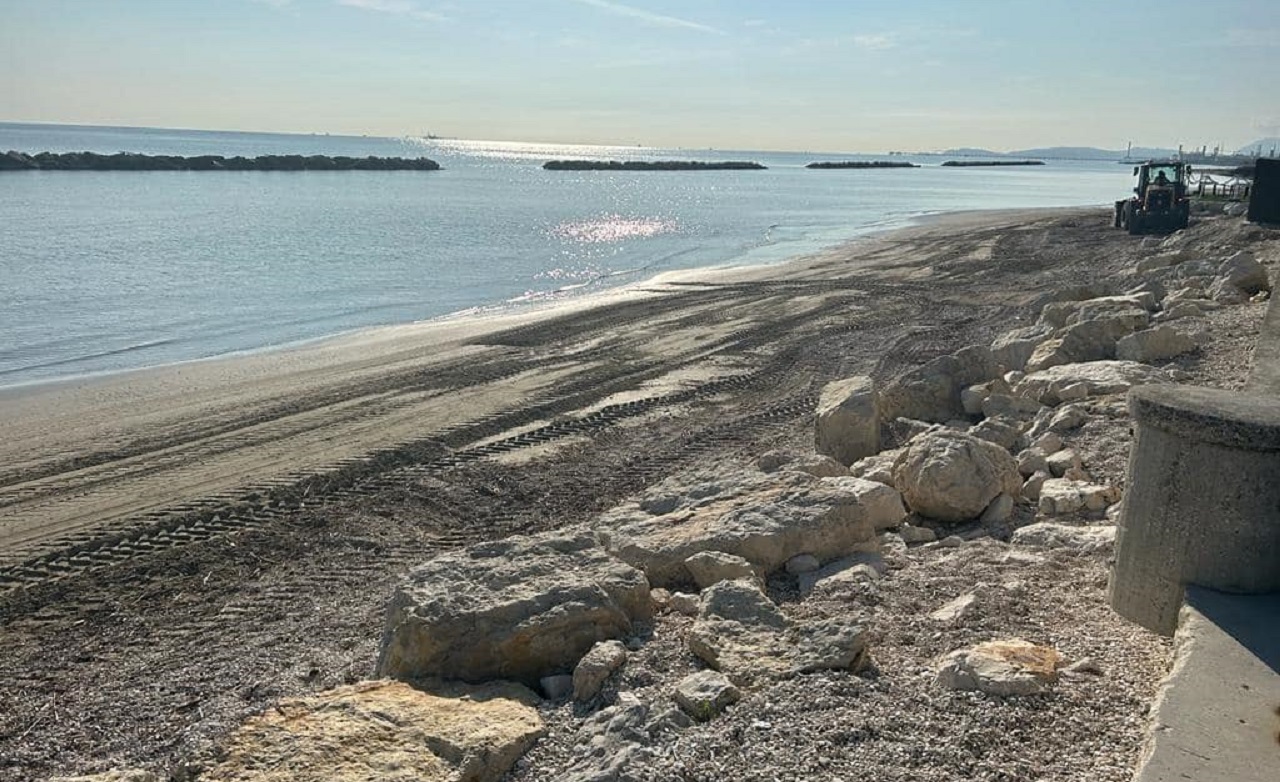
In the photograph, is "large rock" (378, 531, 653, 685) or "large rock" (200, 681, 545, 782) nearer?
"large rock" (200, 681, 545, 782)

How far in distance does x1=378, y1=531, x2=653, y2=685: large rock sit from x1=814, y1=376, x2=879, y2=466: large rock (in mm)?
4047

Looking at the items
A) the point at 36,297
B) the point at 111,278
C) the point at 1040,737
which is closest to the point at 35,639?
the point at 1040,737

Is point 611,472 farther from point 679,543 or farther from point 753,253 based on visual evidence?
point 753,253

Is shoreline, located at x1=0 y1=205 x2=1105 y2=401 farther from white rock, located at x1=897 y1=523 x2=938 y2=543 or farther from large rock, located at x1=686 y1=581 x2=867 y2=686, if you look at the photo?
large rock, located at x1=686 y1=581 x2=867 y2=686

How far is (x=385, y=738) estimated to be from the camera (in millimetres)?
3906

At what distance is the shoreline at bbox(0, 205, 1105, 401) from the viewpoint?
14648 millimetres

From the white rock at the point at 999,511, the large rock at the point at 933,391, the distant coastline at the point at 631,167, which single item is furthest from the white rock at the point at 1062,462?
the distant coastline at the point at 631,167

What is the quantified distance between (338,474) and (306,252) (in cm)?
2512

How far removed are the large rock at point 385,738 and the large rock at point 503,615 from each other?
23 cm

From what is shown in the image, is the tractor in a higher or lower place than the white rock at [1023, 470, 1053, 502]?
higher

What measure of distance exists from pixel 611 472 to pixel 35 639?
5.06m

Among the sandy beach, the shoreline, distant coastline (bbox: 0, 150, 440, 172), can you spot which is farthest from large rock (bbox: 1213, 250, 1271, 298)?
distant coastline (bbox: 0, 150, 440, 172)

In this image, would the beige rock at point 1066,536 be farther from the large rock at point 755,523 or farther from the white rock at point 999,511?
the large rock at point 755,523

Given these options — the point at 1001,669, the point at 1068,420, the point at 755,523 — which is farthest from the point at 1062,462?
the point at 1001,669
